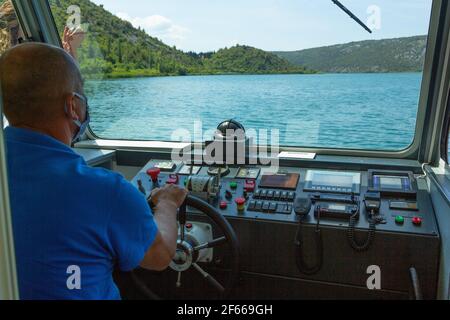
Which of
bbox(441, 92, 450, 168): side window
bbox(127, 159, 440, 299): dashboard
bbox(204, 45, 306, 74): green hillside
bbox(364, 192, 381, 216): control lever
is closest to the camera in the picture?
bbox(127, 159, 440, 299): dashboard

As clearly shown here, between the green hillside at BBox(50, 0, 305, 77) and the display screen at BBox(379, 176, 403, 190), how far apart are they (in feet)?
2.32

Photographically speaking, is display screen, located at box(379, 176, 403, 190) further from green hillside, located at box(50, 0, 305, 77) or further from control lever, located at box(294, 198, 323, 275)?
green hillside, located at box(50, 0, 305, 77)

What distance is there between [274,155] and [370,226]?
0.82 metres

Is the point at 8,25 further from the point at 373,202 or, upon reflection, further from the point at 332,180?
the point at 373,202

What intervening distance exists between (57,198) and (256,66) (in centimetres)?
163

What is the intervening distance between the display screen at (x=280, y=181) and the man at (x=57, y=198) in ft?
3.52

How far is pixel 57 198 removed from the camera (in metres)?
1.09

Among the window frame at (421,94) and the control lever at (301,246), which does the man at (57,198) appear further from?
the window frame at (421,94)

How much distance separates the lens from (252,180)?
225cm

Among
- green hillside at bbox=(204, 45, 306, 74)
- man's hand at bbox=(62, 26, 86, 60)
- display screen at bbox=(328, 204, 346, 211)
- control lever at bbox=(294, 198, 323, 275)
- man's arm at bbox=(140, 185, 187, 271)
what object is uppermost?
man's hand at bbox=(62, 26, 86, 60)

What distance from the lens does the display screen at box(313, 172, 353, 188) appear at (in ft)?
7.09

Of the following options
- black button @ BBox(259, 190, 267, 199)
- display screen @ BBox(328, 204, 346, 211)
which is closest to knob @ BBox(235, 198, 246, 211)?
black button @ BBox(259, 190, 267, 199)
